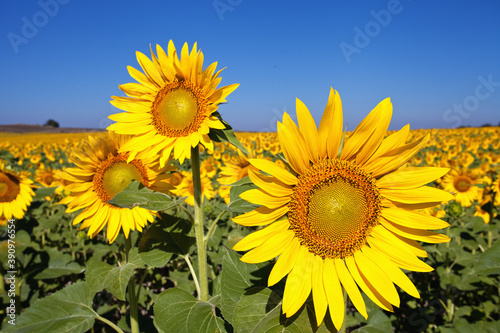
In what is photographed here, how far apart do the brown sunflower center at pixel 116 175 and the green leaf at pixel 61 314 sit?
714 millimetres

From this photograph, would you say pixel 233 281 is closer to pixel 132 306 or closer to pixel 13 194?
pixel 132 306

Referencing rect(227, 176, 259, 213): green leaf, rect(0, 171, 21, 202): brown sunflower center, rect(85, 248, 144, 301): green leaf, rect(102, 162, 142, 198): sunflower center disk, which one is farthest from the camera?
rect(0, 171, 21, 202): brown sunflower center

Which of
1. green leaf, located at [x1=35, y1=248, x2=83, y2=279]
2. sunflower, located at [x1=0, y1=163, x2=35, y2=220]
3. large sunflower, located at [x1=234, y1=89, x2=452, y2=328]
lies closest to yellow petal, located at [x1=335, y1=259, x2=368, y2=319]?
large sunflower, located at [x1=234, y1=89, x2=452, y2=328]

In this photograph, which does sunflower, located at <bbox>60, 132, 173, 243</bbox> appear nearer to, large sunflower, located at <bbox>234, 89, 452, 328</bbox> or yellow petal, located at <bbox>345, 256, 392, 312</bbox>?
large sunflower, located at <bbox>234, 89, 452, 328</bbox>

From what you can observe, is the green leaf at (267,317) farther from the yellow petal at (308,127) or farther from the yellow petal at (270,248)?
the yellow petal at (308,127)

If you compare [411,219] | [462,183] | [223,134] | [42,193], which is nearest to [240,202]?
[223,134]

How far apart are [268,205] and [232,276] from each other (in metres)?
0.48

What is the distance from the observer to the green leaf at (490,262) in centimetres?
138

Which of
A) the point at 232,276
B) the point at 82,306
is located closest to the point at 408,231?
the point at 232,276

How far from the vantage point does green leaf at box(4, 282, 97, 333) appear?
1.81 m

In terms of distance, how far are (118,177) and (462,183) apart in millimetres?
5384

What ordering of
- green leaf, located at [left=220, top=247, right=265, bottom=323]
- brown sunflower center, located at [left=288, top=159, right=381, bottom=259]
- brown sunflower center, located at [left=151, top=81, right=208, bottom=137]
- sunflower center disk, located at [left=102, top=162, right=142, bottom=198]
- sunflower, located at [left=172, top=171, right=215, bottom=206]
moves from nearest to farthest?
1. brown sunflower center, located at [left=288, top=159, right=381, bottom=259]
2. green leaf, located at [left=220, top=247, right=265, bottom=323]
3. brown sunflower center, located at [left=151, top=81, right=208, bottom=137]
4. sunflower center disk, located at [left=102, top=162, right=142, bottom=198]
5. sunflower, located at [left=172, top=171, right=215, bottom=206]

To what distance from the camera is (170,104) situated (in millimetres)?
1653

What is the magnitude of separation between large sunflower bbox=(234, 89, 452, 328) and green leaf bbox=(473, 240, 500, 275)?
53 cm
